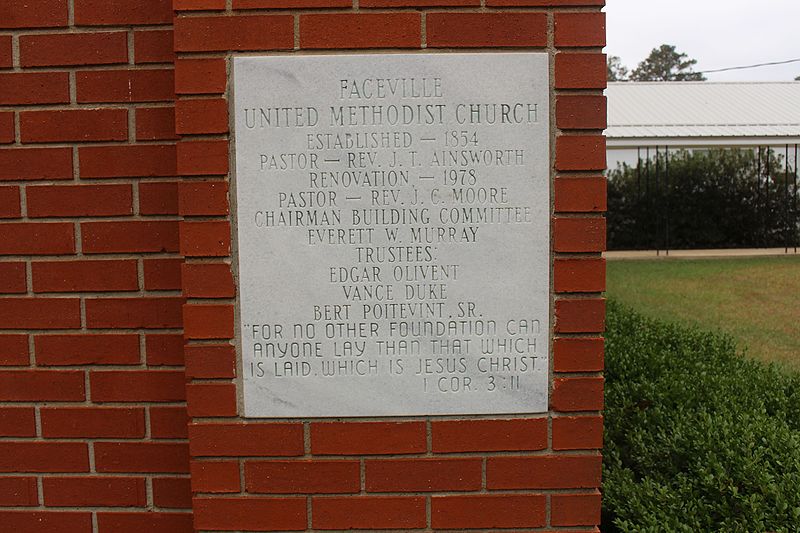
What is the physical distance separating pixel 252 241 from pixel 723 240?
18.3 m

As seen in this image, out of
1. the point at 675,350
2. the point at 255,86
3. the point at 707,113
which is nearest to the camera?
the point at 255,86

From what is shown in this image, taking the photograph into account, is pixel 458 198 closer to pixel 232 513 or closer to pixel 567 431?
pixel 567 431

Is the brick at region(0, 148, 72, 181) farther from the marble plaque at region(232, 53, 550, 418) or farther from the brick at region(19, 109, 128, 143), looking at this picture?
the marble plaque at region(232, 53, 550, 418)

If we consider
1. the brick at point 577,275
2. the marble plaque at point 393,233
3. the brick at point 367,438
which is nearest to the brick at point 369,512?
the brick at point 367,438

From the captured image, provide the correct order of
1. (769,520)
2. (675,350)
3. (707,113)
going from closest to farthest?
(769,520) → (675,350) → (707,113)

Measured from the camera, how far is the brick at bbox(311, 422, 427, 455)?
2037 millimetres

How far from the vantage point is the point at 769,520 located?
7.11ft

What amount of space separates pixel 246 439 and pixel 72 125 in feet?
3.16

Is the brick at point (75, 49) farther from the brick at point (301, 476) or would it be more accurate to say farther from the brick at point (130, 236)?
the brick at point (301, 476)

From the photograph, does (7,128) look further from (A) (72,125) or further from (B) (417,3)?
(B) (417,3)

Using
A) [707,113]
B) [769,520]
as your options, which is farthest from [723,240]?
[769,520]

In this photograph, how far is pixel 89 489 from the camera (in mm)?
2244

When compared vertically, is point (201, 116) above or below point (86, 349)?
above

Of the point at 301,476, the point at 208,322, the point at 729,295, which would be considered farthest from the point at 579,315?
the point at 729,295
